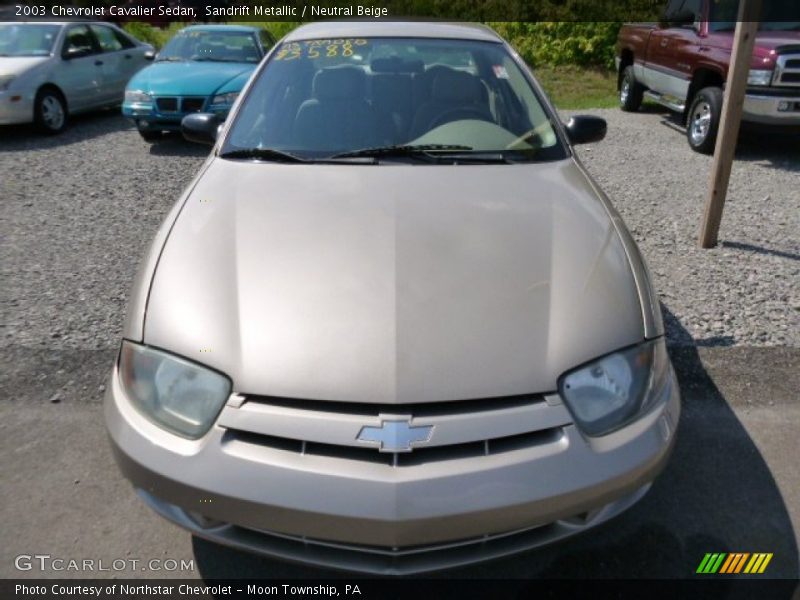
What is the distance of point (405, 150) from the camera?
109 inches

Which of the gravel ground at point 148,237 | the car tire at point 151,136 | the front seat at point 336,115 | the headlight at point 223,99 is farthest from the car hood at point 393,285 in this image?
the car tire at point 151,136

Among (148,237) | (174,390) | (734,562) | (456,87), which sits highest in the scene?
(456,87)

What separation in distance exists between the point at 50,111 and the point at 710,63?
8.29 metres

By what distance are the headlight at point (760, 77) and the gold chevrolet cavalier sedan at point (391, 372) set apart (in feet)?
18.4

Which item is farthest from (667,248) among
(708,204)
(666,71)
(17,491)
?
(666,71)

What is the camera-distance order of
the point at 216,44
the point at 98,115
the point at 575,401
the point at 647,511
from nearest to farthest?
the point at 575,401 < the point at 647,511 < the point at 216,44 < the point at 98,115

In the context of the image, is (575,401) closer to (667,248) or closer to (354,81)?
(354,81)

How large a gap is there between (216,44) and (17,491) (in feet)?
24.0

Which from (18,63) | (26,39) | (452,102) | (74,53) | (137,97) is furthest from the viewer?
(74,53)

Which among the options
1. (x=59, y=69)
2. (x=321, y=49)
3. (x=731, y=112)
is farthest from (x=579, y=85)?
(x=321, y=49)

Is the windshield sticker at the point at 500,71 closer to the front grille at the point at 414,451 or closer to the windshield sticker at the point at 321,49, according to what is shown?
the windshield sticker at the point at 321,49

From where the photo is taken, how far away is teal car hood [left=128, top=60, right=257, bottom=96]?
7441 millimetres

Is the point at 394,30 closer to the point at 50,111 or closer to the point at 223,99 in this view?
the point at 223,99

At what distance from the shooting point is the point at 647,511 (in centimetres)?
239
